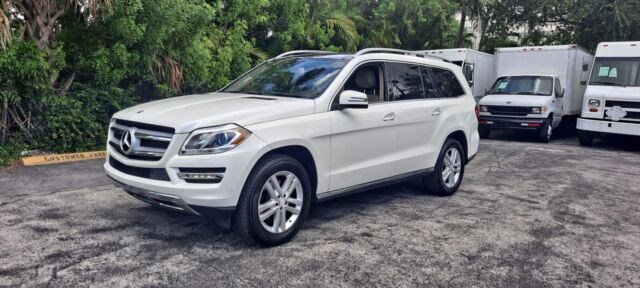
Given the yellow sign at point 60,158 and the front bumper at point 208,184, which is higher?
the front bumper at point 208,184

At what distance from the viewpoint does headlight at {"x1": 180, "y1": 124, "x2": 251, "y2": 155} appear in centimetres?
389

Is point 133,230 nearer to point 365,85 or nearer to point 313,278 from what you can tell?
point 313,278

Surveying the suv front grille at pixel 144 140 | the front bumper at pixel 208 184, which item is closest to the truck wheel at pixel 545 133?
the front bumper at pixel 208 184

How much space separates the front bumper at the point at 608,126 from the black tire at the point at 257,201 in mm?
9951

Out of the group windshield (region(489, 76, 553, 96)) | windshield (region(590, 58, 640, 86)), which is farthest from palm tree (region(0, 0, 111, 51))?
windshield (region(590, 58, 640, 86))

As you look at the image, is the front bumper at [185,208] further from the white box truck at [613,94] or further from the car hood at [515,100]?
the car hood at [515,100]

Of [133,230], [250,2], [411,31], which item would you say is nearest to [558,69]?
[411,31]

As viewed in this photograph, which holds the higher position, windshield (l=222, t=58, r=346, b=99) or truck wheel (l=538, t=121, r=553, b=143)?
windshield (l=222, t=58, r=346, b=99)

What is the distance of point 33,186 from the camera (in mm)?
6422

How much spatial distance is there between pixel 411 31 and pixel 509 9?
A: 460cm

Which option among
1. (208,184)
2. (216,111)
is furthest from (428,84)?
(208,184)

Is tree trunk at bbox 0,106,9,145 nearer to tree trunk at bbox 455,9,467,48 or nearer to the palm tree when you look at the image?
the palm tree

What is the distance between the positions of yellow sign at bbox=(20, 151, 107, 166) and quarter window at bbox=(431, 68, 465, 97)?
18.9 feet

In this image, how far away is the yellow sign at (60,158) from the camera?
25.4ft
